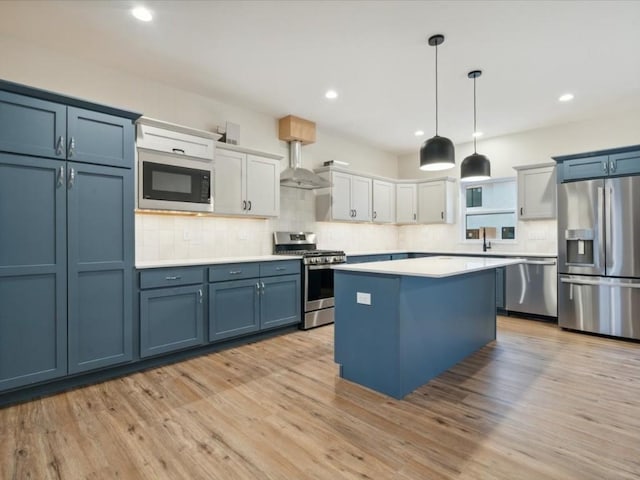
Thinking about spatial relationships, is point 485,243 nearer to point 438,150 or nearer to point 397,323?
point 438,150

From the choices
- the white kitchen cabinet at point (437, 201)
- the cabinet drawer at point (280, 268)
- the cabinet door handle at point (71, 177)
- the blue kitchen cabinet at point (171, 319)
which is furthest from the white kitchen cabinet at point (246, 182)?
the white kitchen cabinet at point (437, 201)

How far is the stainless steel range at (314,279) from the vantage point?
14.0 feet

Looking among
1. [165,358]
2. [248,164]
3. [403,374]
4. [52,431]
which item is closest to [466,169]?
[403,374]

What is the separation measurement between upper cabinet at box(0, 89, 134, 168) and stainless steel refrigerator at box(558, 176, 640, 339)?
492 centimetres

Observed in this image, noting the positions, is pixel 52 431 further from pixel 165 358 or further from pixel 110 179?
pixel 110 179

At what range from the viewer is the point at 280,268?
4.02m

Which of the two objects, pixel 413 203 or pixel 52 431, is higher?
pixel 413 203

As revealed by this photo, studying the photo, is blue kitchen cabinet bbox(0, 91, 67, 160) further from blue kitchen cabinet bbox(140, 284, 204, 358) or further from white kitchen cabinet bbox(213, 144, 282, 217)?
white kitchen cabinet bbox(213, 144, 282, 217)

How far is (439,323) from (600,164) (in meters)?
3.05

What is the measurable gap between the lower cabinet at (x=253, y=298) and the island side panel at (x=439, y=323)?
6.02 feet

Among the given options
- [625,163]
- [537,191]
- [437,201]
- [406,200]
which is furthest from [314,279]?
[625,163]

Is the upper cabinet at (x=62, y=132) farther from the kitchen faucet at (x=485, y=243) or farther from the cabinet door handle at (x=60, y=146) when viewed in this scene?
the kitchen faucet at (x=485, y=243)

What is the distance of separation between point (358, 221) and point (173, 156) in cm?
305

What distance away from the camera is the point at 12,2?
241 centimetres
